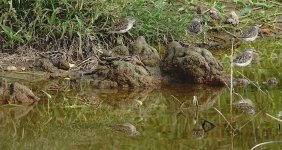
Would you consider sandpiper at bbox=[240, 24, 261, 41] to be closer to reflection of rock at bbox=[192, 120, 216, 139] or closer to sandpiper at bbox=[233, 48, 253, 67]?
sandpiper at bbox=[233, 48, 253, 67]

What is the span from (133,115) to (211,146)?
1.46 metres

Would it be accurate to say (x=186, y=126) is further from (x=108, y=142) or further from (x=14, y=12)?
(x=14, y=12)

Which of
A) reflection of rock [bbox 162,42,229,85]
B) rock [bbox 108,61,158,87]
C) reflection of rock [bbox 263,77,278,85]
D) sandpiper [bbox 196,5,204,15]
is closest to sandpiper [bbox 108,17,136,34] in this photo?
reflection of rock [bbox 162,42,229,85]

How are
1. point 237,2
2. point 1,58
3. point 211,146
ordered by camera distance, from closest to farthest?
point 211,146
point 1,58
point 237,2

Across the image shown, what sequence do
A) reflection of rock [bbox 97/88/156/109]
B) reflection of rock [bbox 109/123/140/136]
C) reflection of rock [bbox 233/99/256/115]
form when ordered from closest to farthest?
reflection of rock [bbox 109/123/140/136] < reflection of rock [bbox 233/99/256/115] < reflection of rock [bbox 97/88/156/109]

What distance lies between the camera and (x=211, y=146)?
6805 millimetres

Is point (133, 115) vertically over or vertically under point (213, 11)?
under

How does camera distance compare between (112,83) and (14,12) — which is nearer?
(112,83)

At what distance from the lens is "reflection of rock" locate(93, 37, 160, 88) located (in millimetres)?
9461

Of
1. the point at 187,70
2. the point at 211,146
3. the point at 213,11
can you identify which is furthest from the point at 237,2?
the point at 211,146

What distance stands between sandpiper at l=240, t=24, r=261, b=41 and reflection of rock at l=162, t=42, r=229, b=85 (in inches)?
82.8

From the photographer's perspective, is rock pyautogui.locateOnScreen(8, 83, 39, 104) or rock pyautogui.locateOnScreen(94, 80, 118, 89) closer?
rock pyautogui.locateOnScreen(8, 83, 39, 104)

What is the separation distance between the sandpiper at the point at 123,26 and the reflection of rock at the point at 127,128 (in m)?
3.43

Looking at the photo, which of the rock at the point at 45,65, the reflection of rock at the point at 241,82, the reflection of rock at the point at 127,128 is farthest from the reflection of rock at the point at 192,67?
the reflection of rock at the point at 127,128
